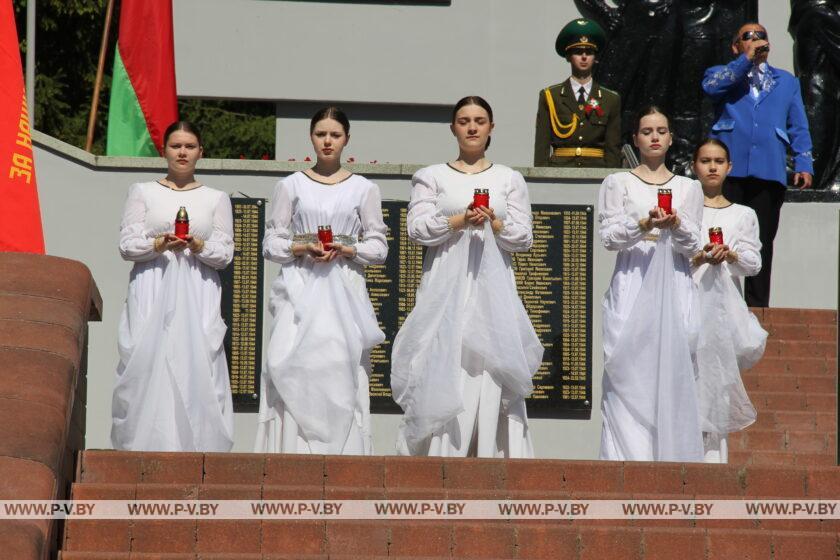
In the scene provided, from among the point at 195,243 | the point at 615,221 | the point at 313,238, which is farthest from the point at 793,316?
the point at 195,243

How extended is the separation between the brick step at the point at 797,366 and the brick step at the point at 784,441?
25.6 inches

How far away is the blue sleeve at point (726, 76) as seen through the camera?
44.5 ft

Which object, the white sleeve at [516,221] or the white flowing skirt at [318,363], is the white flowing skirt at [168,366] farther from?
the white sleeve at [516,221]

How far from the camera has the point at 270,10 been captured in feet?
57.4

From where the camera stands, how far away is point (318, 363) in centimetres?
1073

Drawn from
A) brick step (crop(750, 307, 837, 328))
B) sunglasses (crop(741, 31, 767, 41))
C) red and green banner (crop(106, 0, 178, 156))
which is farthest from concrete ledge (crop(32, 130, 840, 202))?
red and green banner (crop(106, 0, 178, 156))

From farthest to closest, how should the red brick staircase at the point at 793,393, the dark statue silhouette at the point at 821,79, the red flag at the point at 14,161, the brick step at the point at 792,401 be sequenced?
the dark statue silhouette at the point at 821,79, the brick step at the point at 792,401, the red brick staircase at the point at 793,393, the red flag at the point at 14,161

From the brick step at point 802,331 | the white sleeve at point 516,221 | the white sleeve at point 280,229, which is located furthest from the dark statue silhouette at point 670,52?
the white sleeve at point 280,229

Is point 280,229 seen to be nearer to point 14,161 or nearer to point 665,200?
point 665,200

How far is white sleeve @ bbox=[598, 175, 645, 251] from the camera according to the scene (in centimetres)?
1070

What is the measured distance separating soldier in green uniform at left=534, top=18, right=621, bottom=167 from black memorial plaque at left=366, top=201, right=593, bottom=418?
20.8 inches

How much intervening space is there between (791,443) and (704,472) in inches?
137

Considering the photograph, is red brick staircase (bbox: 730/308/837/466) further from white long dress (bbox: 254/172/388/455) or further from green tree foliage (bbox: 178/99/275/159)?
green tree foliage (bbox: 178/99/275/159)

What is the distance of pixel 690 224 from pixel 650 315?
0.55 metres
